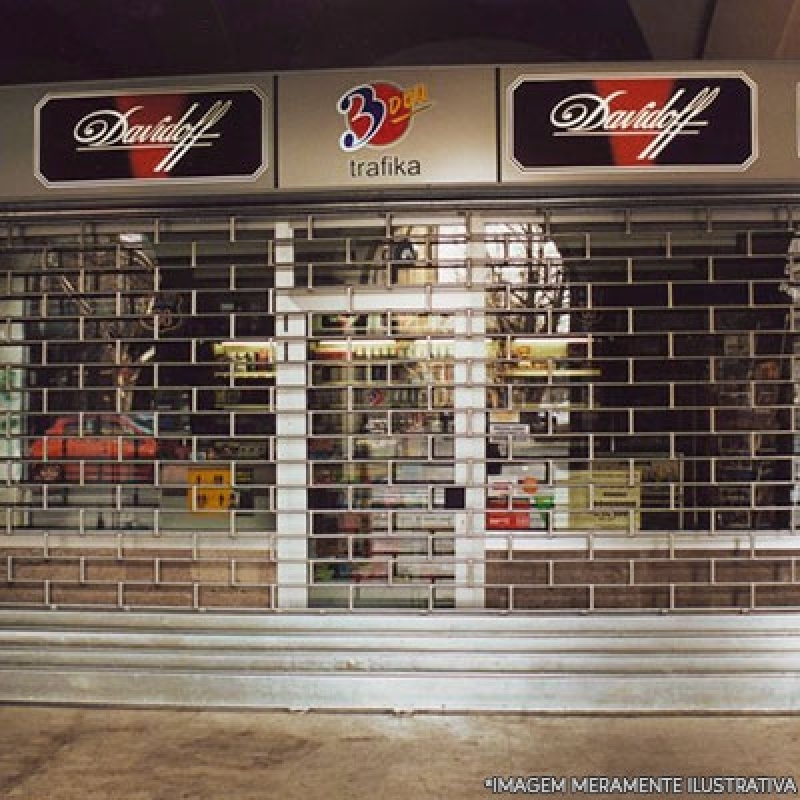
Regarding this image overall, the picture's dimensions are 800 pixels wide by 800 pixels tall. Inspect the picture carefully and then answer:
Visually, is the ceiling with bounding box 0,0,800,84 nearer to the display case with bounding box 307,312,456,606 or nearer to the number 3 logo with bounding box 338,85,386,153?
the number 3 logo with bounding box 338,85,386,153

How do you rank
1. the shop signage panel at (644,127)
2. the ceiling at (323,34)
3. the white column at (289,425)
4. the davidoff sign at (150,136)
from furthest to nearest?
the ceiling at (323,34)
the white column at (289,425)
the davidoff sign at (150,136)
the shop signage panel at (644,127)

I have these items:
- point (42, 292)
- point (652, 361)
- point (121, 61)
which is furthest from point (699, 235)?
point (121, 61)

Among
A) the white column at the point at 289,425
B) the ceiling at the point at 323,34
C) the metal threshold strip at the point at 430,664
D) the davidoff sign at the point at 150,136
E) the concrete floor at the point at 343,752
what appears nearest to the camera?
the concrete floor at the point at 343,752

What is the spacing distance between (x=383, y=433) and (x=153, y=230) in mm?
2042

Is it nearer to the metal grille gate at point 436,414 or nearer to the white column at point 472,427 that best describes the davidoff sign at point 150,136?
the metal grille gate at point 436,414

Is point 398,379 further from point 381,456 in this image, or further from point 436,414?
point 381,456

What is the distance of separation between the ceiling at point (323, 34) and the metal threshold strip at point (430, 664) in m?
4.69

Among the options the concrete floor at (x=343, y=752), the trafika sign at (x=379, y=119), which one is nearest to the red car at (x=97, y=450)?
the concrete floor at (x=343, y=752)

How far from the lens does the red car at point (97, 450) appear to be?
5.77 metres

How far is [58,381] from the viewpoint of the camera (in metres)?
5.83

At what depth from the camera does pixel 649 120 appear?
536cm

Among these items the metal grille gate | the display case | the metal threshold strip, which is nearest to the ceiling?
the metal grille gate

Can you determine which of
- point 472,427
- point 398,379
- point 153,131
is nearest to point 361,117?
point 153,131

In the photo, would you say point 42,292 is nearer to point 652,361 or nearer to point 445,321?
point 445,321
